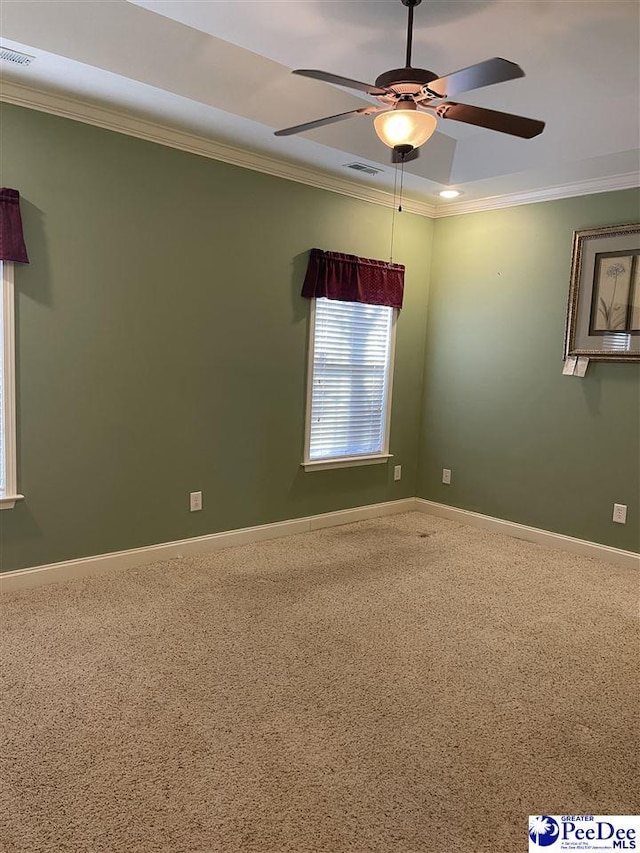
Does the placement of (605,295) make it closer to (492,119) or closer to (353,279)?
(353,279)

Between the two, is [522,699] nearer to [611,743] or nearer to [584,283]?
[611,743]

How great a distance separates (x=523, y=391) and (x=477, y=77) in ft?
10.1

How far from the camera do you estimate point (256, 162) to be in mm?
4113

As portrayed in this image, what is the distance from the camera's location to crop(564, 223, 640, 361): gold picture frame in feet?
13.6

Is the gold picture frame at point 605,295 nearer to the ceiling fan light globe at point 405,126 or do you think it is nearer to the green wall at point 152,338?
the green wall at point 152,338

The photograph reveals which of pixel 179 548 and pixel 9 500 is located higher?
pixel 9 500

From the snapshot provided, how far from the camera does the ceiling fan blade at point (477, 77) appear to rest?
1939 mm

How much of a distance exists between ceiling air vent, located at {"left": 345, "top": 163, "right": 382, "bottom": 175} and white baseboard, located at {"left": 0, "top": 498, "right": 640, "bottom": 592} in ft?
8.42

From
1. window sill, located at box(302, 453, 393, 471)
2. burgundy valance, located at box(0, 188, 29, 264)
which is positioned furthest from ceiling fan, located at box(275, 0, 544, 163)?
window sill, located at box(302, 453, 393, 471)

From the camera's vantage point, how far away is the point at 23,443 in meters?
3.38

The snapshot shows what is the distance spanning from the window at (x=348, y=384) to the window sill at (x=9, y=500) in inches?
80.3

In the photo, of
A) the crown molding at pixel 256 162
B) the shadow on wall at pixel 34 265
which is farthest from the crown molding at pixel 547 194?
the shadow on wall at pixel 34 265

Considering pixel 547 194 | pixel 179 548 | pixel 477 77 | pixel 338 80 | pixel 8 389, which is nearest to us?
pixel 477 77

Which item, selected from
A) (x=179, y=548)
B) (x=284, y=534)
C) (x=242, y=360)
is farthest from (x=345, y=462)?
(x=179, y=548)
